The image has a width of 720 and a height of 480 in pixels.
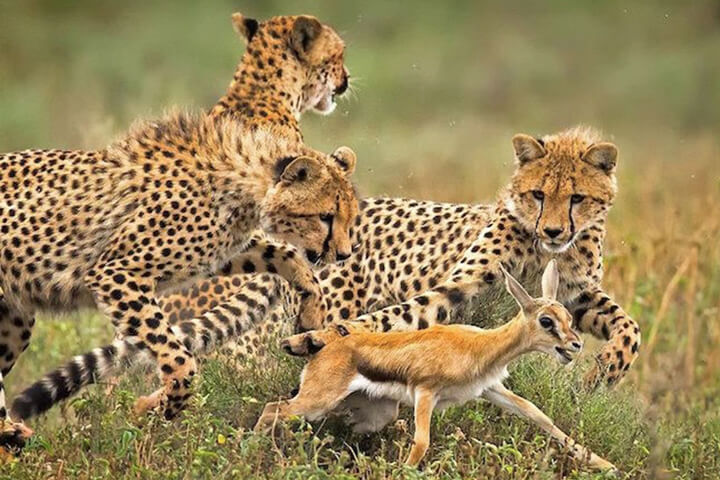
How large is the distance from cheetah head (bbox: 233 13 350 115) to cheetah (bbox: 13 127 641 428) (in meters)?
0.98

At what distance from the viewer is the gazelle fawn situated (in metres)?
5.68

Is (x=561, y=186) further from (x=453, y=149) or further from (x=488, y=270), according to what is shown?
(x=453, y=149)

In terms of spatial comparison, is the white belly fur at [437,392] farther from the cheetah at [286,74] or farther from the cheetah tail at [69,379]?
the cheetah at [286,74]

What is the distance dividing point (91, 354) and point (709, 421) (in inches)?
94.6

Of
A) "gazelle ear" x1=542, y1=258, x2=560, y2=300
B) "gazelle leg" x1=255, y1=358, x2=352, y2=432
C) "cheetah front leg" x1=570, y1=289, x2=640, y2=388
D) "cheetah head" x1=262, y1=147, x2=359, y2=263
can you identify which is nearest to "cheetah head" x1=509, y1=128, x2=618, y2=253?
"cheetah front leg" x1=570, y1=289, x2=640, y2=388

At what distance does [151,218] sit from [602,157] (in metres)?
1.65

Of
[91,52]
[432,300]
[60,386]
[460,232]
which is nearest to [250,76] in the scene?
[460,232]

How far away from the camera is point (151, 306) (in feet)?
20.0

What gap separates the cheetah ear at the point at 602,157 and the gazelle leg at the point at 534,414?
116cm

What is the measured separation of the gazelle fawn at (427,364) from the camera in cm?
568

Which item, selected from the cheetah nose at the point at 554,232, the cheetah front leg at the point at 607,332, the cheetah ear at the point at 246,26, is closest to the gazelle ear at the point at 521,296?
the cheetah nose at the point at 554,232

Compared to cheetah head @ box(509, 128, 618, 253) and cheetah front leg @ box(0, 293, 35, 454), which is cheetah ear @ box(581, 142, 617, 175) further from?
cheetah front leg @ box(0, 293, 35, 454)

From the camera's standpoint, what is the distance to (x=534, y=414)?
231 inches

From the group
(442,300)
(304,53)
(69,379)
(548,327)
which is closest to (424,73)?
(304,53)
